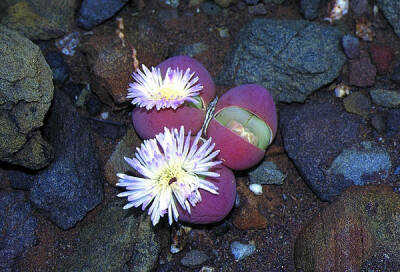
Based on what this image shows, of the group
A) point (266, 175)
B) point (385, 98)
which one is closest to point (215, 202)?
point (266, 175)

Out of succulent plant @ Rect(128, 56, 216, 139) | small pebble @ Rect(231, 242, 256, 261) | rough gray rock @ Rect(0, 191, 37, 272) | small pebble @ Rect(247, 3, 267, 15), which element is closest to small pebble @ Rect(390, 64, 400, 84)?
small pebble @ Rect(247, 3, 267, 15)

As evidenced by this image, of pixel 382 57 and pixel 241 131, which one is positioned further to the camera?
pixel 382 57

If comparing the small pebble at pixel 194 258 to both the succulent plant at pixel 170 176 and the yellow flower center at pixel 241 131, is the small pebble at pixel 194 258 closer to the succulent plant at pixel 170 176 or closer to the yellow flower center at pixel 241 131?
the succulent plant at pixel 170 176

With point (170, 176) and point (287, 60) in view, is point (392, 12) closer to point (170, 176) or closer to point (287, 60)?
point (287, 60)

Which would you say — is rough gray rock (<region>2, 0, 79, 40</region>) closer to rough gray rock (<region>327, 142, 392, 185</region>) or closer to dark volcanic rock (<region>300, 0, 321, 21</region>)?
dark volcanic rock (<region>300, 0, 321, 21</region>)

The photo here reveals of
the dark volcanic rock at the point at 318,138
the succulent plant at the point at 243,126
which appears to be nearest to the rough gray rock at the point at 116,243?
the succulent plant at the point at 243,126

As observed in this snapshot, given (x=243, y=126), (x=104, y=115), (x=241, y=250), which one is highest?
(x=243, y=126)

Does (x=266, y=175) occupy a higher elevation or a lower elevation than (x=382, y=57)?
lower
